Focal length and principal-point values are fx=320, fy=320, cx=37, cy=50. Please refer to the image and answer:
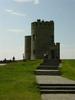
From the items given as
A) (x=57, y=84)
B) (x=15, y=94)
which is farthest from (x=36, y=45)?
(x=15, y=94)

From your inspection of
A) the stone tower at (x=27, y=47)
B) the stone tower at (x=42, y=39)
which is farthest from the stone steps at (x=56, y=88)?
the stone tower at (x=27, y=47)

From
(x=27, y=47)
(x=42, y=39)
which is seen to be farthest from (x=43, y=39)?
(x=27, y=47)

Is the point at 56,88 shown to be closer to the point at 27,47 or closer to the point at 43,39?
the point at 43,39

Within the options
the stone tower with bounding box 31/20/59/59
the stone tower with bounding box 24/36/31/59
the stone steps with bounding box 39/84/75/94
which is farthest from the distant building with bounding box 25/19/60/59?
the stone steps with bounding box 39/84/75/94

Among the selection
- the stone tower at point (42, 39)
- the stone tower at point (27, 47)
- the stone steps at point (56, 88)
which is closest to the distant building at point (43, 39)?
the stone tower at point (42, 39)

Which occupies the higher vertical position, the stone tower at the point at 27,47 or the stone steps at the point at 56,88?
the stone tower at the point at 27,47

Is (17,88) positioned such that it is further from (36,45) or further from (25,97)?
(36,45)

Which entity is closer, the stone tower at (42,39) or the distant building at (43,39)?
the distant building at (43,39)

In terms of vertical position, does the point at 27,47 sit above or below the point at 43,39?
below

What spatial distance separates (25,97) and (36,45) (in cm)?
4390

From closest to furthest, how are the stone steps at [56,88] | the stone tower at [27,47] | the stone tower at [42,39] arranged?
the stone steps at [56,88] → the stone tower at [42,39] → the stone tower at [27,47]

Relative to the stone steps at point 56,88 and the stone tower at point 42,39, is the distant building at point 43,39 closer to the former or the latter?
Result: the stone tower at point 42,39

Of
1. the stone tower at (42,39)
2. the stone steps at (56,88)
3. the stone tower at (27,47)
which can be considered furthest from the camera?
the stone tower at (27,47)

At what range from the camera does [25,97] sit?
14.1 metres
